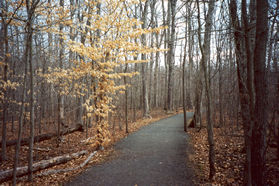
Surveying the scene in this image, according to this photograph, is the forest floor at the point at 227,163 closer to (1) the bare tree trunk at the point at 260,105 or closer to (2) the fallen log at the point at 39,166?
(1) the bare tree trunk at the point at 260,105

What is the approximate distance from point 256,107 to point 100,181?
14.7 feet

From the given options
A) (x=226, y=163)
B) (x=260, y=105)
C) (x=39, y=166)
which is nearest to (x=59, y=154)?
(x=39, y=166)

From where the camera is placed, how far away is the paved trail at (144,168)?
431 cm

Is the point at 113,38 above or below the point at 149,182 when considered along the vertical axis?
above

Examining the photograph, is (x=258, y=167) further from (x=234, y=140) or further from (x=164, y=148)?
(x=234, y=140)

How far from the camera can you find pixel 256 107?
3.12 metres

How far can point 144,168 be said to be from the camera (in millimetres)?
5004

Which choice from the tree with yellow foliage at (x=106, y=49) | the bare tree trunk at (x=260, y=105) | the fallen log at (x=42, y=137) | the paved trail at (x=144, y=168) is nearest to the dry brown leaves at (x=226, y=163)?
the paved trail at (x=144, y=168)

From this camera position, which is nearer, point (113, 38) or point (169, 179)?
point (169, 179)

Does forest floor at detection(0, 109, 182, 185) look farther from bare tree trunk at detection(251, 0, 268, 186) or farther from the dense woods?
bare tree trunk at detection(251, 0, 268, 186)

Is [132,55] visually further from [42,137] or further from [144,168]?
[42,137]

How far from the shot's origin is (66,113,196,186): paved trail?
4.31 metres

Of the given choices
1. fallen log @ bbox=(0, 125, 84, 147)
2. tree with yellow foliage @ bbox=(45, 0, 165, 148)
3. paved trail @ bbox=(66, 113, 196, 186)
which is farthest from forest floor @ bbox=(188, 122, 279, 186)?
fallen log @ bbox=(0, 125, 84, 147)

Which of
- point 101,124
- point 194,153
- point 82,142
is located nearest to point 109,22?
point 101,124
